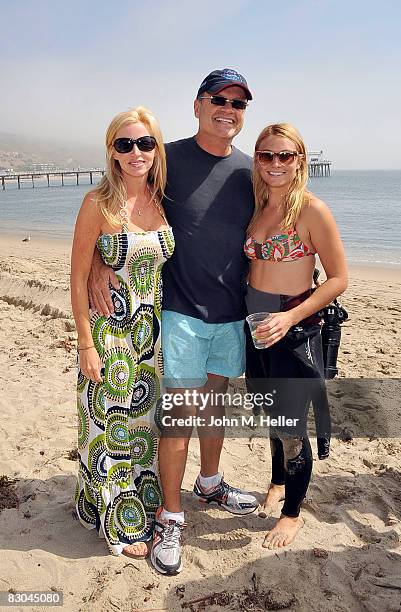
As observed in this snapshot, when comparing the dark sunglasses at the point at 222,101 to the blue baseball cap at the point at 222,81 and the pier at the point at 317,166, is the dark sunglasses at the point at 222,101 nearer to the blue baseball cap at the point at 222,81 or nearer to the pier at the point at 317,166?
the blue baseball cap at the point at 222,81

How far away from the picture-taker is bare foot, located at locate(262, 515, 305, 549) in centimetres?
323

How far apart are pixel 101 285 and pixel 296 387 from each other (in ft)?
4.28

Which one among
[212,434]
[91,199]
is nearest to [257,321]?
[212,434]

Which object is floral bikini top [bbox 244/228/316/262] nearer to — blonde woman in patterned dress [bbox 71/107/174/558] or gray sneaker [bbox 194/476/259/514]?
blonde woman in patterned dress [bbox 71/107/174/558]

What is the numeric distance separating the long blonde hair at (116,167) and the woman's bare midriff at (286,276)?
35.4 inches

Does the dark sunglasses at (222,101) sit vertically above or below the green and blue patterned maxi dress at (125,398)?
above

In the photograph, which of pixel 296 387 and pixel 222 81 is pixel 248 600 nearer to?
pixel 296 387

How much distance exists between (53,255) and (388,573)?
45.1ft

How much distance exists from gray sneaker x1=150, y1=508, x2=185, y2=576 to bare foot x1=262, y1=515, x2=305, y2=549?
57 cm

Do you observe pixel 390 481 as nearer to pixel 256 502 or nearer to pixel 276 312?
pixel 256 502

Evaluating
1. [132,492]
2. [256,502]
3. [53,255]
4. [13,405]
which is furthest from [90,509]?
[53,255]

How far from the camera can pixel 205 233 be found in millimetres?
3072

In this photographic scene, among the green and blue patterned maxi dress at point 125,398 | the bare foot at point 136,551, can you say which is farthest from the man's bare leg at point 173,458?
the bare foot at point 136,551

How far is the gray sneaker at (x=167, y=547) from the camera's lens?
3010mm
